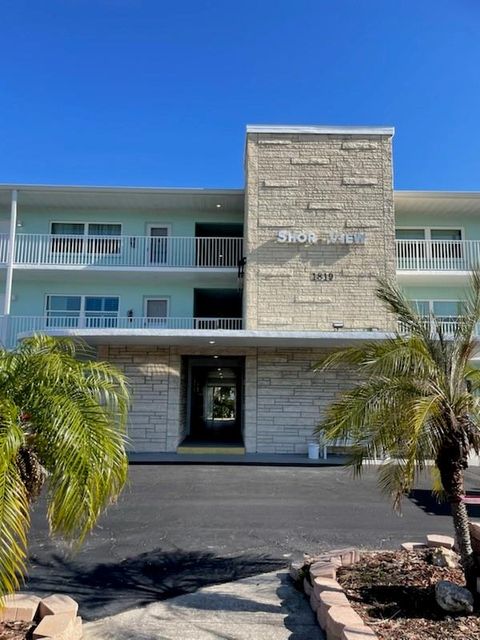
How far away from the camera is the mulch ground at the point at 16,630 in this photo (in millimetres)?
3598

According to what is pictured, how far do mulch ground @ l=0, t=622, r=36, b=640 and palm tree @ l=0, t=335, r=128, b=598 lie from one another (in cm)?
47

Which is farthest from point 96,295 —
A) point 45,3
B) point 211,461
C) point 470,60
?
point 470,60

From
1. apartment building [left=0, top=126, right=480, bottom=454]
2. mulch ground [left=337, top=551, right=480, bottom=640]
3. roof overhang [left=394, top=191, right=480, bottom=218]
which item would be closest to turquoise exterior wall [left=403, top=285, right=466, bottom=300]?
apartment building [left=0, top=126, right=480, bottom=454]

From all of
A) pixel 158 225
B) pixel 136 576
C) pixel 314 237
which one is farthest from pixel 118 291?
pixel 136 576

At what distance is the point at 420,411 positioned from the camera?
4.10m

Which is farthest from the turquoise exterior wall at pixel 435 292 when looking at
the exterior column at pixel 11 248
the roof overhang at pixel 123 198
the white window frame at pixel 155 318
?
the exterior column at pixel 11 248

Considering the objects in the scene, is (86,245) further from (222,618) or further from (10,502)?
(10,502)

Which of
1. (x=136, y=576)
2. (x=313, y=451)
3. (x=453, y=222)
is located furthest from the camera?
(x=453, y=222)

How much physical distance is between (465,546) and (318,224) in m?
12.5

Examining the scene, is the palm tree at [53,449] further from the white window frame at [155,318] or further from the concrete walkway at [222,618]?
the white window frame at [155,318]

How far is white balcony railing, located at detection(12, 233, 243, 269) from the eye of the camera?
16.9 metres

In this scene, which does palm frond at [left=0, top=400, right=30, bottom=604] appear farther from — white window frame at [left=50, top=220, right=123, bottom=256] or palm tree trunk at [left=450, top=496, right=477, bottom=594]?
white window frame at [left=50, top=220, right=123, bottom=256]

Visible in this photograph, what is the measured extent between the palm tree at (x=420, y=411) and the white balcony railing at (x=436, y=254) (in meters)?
12.8

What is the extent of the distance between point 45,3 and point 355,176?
10.3m
